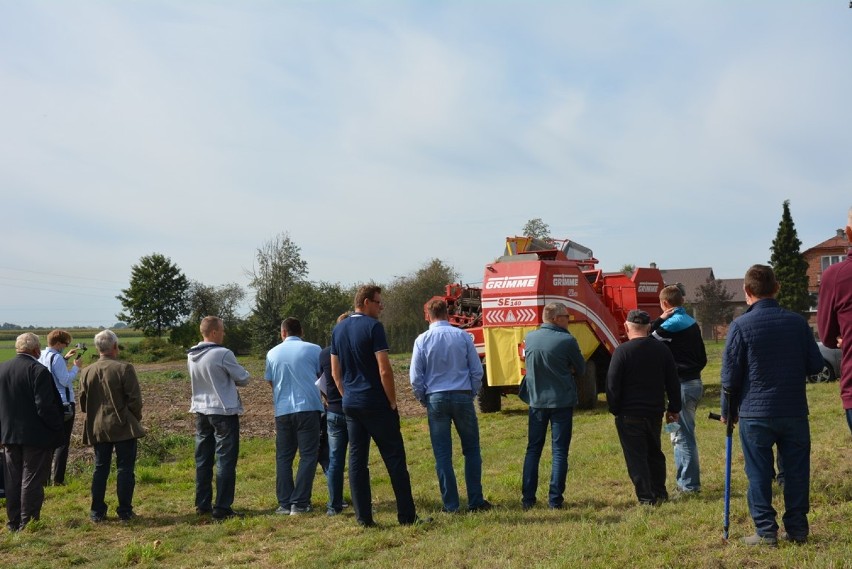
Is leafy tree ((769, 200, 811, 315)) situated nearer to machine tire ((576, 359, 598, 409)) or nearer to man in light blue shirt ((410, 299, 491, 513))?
machine tire ((576, 359, 598, 409))

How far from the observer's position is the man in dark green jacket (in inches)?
279

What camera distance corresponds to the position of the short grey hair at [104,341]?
785 centimetres

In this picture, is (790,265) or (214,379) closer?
(214,379)

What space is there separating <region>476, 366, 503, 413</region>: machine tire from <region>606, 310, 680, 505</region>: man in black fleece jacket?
27.3 feet

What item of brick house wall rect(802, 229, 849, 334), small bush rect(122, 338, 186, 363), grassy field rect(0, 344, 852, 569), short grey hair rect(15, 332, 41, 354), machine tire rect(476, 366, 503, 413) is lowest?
grassy field rect(0, 344, 852, 569)

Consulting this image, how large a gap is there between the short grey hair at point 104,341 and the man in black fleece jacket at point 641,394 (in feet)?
16.0

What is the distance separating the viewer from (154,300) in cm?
8519

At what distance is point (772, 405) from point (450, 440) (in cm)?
289

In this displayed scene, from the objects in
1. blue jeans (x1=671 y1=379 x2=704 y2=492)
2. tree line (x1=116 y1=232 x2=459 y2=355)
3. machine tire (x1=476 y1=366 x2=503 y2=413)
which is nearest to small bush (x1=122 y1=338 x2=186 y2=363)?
tree line (x1=116 y1=232 x2=459 y2=355)

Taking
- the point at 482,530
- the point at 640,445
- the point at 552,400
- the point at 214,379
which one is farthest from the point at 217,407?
the point at 640,445

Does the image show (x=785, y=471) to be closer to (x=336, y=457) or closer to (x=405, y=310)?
(x=336, y=457)

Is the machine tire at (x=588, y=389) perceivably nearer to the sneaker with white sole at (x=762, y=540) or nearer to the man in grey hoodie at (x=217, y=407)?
the man in grey hoodie at (x=217, y=407)

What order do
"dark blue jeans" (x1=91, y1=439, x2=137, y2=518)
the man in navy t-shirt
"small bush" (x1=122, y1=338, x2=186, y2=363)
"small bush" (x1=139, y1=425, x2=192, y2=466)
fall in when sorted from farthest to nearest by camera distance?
"small bush" (x1=122, y1=338, x2=186, y2=363), "small bush" (x1=139, y1=425, x2=192, y2=466), "dark blue jeans" (x1=91, y1=439, x2=137, y2=518), the man in navy t-shirt

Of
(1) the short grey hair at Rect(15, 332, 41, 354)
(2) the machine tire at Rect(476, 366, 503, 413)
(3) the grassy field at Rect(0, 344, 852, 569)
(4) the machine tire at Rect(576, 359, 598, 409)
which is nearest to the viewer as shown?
(3) the grassy field at Rect(0, 344, 852, 569)
